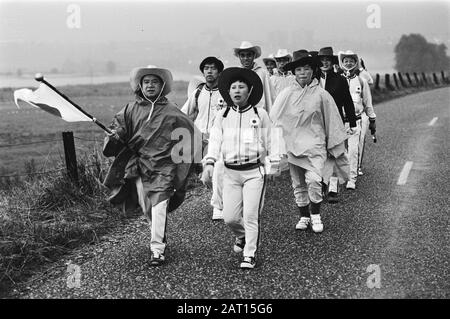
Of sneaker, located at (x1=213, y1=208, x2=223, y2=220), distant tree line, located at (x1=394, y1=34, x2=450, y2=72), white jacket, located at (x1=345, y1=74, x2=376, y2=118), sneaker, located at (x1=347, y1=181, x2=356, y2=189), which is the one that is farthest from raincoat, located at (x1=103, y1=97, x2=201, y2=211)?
distant tree line, located at (x1=394, y1=34, x2=450, y2=72)

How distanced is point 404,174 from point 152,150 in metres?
5.09

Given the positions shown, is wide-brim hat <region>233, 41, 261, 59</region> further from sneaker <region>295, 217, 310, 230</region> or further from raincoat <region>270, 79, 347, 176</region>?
sneaker <region>295, 217, 310, 230</region>

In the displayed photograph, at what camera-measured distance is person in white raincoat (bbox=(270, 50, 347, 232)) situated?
6.19 m

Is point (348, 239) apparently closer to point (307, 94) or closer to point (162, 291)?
point (307, 94)

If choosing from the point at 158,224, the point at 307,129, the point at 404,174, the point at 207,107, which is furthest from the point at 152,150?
the point at 404,174

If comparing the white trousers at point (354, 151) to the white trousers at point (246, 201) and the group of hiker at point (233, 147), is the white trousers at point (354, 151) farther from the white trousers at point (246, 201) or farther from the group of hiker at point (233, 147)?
the white trousers at point (246, 201)

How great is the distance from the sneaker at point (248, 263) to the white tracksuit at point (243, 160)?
12 centimetres

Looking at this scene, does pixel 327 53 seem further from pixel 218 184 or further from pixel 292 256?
pixel 292 256

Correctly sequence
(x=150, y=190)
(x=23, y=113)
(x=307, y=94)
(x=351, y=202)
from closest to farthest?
(x=150, y=190) → (x=307, y=94) → (x=351, y=202) → (x=23, y=113)

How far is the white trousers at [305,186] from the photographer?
6172 millimetres

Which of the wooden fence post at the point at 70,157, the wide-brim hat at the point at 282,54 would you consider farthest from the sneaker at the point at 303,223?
the wide-brim hat at the point at 282,54

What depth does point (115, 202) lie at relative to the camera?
557cm
